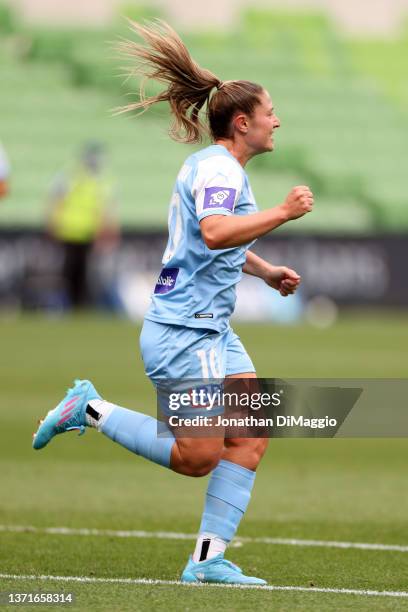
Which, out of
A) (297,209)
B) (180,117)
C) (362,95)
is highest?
(362,95)

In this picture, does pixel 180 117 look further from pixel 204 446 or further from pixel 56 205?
pixel 56 205

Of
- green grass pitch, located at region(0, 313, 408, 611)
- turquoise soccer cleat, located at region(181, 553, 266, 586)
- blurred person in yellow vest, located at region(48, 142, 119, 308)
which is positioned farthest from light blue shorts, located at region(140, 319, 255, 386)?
blurred person in yellow vest, located at region(48, 142, 119, 308)

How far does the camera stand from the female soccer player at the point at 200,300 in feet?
18.3

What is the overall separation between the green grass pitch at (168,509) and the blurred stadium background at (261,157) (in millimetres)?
8697

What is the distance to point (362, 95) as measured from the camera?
33375 millimetres

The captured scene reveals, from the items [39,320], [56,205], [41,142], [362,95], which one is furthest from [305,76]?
[39,320]

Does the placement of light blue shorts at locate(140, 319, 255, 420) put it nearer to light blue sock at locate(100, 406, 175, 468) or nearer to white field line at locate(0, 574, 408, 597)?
light blue sock at locate(100, 406, 175, 468)

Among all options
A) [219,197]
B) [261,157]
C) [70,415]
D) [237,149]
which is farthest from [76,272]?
[219,197]

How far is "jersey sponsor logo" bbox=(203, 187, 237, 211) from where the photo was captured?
17.6 ft

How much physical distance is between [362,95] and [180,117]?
28141 millimetres

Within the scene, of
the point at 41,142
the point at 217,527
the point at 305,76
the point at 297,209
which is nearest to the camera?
the point at 297,209

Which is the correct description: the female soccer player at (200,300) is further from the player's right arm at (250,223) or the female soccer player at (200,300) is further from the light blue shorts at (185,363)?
the player's right arm at (250,223)

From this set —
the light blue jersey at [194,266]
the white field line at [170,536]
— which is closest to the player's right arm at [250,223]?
the light blue jersey at [194,266]

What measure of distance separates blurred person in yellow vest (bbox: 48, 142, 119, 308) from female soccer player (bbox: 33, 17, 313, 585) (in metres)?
18.9
